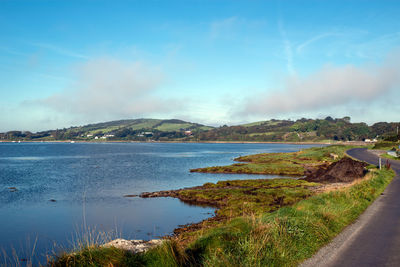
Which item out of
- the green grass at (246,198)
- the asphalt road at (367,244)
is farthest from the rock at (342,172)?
the asphalt road at (367,244)

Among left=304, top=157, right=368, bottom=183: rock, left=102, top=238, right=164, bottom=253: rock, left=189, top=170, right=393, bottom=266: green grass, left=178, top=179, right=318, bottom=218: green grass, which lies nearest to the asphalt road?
left=189, top=170, right=393, bottom=266: green grass

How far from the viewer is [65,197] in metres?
40.2

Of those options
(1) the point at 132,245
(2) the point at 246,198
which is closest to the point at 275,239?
(1) the point at 132,245

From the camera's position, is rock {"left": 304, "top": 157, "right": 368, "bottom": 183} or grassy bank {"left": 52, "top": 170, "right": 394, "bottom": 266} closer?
grassy bank {"left": 52, "top": 170, "right": 394, "bottom": 266}

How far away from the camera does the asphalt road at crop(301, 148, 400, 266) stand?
11.2 metres

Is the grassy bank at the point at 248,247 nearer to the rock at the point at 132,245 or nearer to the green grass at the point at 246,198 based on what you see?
the rock at the point at 132,245

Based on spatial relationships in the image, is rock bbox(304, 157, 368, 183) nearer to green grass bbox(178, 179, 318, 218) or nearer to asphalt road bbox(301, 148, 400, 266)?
green grass bbox(178, 179, 318, 218)

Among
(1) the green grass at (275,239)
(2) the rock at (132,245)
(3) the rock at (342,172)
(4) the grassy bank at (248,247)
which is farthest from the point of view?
(3) the rock at (342,172)

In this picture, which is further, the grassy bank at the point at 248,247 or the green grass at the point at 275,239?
the green grass at the point at 275,239

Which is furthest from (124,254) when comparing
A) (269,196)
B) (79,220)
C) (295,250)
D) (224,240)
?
(269,196)

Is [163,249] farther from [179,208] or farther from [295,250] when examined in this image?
[179,208]

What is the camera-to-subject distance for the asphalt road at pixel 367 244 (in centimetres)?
1119

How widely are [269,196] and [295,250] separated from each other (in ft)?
75.6

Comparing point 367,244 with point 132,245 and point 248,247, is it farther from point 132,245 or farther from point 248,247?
point 132,245
